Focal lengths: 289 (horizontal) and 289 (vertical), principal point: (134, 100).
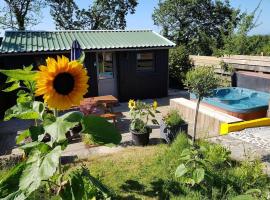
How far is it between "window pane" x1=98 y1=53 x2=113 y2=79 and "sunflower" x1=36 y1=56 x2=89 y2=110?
39.8ft

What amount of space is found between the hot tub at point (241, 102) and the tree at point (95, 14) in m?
20.4

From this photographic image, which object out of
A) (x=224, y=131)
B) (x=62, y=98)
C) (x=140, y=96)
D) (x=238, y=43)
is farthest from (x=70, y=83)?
(x=238, y=43)

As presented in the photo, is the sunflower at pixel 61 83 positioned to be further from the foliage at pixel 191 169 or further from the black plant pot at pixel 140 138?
the black plant pot at pixel 140 138

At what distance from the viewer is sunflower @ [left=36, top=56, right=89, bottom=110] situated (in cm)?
188

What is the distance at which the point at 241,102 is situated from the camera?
12414mm

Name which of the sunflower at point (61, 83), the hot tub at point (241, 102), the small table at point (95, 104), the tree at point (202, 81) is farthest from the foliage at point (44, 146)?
the hot tub at point (241, 102)

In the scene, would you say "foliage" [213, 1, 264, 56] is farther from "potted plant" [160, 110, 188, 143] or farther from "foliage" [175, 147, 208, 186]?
"foliage" [175, 147, 208, 186]

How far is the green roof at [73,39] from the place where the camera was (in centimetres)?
Answer: 1252

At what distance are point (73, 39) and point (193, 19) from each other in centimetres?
2217

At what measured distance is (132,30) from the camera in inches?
635

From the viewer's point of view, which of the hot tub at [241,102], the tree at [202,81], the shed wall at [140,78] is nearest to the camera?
the tree at [202,81]

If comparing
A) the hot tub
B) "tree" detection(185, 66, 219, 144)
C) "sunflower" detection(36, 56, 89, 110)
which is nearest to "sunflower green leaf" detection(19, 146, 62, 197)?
"sunflower" detection(36, 56, 89, 110)

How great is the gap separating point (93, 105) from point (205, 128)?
3827 millimetres

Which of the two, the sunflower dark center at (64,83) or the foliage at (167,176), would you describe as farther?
the foliage at (167,176)
